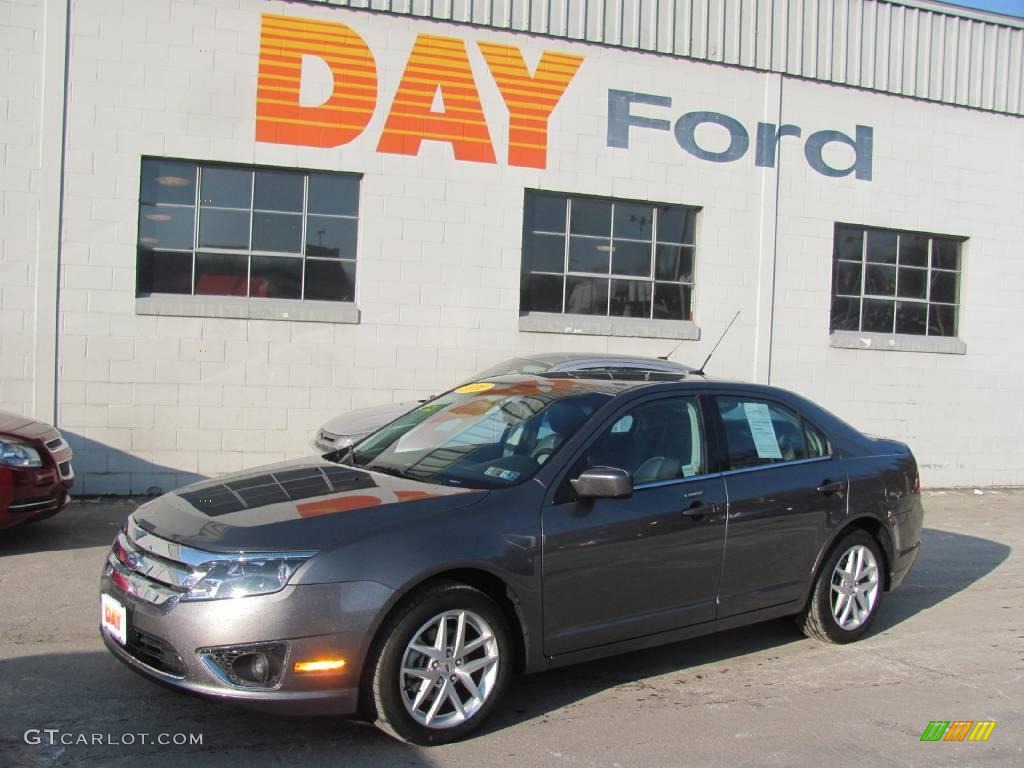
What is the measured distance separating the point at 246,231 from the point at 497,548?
728 cm

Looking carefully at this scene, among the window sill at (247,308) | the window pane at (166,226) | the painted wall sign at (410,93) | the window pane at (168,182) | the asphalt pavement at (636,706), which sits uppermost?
the painted wall sign at (410,93)

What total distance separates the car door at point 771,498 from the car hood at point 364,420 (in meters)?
3.72

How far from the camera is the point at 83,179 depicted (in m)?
9.84

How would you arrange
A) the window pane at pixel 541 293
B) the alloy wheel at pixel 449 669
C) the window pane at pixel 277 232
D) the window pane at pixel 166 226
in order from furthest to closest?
1. the window pane at pixel 541 293
2. the window pane at pixel 277 232
3. the window pane at pixel 166 226
4. the alloy wheel at pixel 449 669

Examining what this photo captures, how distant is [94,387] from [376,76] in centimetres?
450

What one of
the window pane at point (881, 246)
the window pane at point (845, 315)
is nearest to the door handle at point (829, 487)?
the window pane at point (845, 315)

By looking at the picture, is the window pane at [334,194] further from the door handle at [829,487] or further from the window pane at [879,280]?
the window pane at [879,280]

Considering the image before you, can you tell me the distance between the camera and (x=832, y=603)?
227 inches

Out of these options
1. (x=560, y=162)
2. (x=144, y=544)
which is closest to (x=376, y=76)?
(x=560, y=162)

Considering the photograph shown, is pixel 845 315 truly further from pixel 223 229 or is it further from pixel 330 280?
pixel 223 229

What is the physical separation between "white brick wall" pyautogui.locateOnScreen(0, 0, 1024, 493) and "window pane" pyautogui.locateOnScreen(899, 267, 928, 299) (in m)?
0.71

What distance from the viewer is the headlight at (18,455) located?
700 centimetres

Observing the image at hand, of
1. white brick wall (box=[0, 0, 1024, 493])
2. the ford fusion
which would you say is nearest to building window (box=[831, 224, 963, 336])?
white brick wall (box=[0, 0, 1024, 493])

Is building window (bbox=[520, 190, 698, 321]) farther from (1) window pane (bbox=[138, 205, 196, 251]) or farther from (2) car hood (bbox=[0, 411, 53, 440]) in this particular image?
(2) car hood (bbox=[0, 411, 53, 440])
